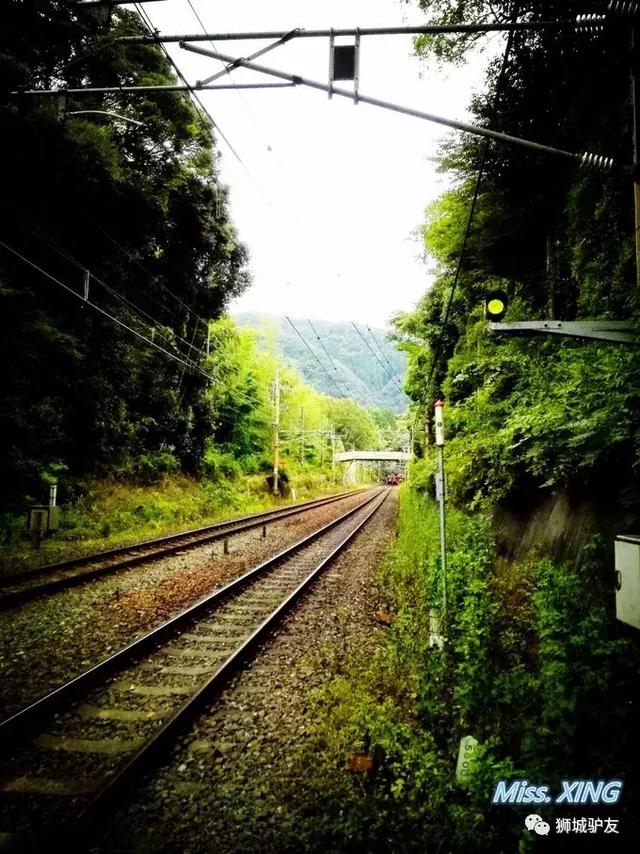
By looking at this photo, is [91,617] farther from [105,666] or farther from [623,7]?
[623,7]

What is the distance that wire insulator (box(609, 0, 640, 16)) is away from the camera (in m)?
3.36

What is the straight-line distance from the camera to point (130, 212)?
14.5 metres

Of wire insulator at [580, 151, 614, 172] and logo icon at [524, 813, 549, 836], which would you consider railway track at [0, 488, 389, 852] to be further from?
wire insulator at [580, 151, 614, 172]

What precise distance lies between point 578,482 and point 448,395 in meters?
7.61

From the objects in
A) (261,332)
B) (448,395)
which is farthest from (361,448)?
(448,395)

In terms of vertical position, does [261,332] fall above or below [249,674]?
above

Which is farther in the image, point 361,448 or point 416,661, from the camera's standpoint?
point 361,448

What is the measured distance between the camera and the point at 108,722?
13.1ft

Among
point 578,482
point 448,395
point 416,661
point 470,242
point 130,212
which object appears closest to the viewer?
point 416,661

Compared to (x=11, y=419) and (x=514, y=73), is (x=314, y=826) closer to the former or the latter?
(x=514, y=73)

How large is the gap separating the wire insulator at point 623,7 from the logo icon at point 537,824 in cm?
580

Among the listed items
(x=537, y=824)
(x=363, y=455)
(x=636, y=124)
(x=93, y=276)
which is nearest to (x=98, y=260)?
(x=93, y=276)

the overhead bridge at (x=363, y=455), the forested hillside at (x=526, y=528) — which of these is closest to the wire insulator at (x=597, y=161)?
the forested hillside at (x=526, y=528)

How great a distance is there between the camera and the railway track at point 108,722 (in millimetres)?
2873
